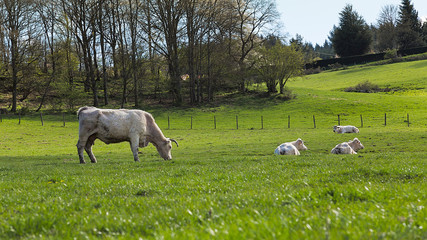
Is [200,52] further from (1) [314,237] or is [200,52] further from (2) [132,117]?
(1) [314,237]

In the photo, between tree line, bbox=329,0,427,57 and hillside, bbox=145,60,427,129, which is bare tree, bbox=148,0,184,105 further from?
tree line, bbox=329,0,427,57

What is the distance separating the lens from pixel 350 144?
2381 centimetres

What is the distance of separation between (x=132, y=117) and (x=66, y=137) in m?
24.8

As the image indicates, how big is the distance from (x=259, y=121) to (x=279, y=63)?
17.8 meters

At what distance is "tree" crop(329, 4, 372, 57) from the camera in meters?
110

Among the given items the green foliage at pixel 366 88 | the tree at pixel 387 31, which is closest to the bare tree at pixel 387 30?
the tree at pixel 387 31

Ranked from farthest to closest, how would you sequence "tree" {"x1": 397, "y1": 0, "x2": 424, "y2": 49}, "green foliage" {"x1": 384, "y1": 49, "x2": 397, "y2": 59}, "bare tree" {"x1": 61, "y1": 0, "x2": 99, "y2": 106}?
"tree" {"x1": 397, "y1": 0, "x2": 424, "y2": 49}, "green foliage" {"x1": 384, "y1": 49, "x2": 397, "y2": 59}, "bare tree" {"x1": 61, "y1": 0, "x2": 99, "y2": 106}

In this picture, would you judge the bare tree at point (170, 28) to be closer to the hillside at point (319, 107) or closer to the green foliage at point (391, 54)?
the hillside at point (319, 107)

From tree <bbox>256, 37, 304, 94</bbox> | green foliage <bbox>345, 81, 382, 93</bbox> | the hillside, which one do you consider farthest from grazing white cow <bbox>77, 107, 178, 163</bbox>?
green foliage <bbox>345, 81, 382, 93</bbox>

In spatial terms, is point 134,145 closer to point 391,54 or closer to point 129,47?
point 129,47

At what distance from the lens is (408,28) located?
364 ft

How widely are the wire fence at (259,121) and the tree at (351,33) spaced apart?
205 ft

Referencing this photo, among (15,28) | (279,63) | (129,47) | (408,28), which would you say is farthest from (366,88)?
(15,28)

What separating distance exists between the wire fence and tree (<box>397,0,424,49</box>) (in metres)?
71.1
